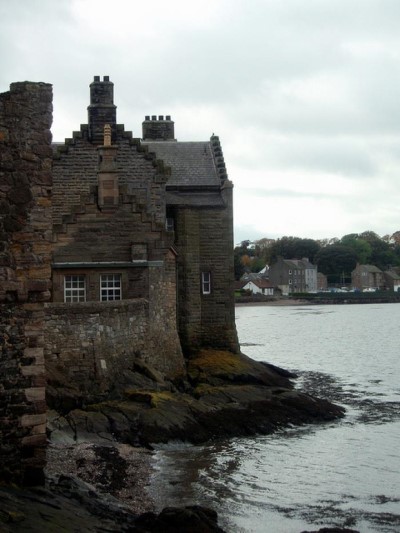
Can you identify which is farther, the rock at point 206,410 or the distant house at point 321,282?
the distant house at point 321,282

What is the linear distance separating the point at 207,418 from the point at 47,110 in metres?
12.7

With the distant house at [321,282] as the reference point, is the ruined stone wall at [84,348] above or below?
below

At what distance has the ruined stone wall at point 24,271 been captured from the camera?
508 inches

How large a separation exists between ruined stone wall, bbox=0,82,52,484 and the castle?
0.05 ft

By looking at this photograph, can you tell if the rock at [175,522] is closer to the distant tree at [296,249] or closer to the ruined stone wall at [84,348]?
the ruined stone wall at [84,348]

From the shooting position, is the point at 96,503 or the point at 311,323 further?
the point at 311,323

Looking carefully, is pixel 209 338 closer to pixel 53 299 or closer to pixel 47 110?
pixel 53 299

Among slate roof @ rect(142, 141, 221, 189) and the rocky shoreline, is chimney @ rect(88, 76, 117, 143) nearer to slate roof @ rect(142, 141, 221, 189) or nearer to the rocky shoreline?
slate roof @ rect(142, 141, 221, 189)

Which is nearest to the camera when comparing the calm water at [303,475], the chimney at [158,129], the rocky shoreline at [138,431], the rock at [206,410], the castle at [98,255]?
the rocky shoreline at [138,431]

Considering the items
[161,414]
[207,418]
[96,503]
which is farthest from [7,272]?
[207,418]

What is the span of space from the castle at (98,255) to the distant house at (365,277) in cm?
15458

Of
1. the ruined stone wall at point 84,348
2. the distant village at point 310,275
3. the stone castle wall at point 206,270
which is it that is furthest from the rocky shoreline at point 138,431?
the distant village at point 310,275

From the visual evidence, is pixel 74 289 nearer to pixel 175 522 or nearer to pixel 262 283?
pixel 175 522

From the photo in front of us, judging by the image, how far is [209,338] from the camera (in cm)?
3266
